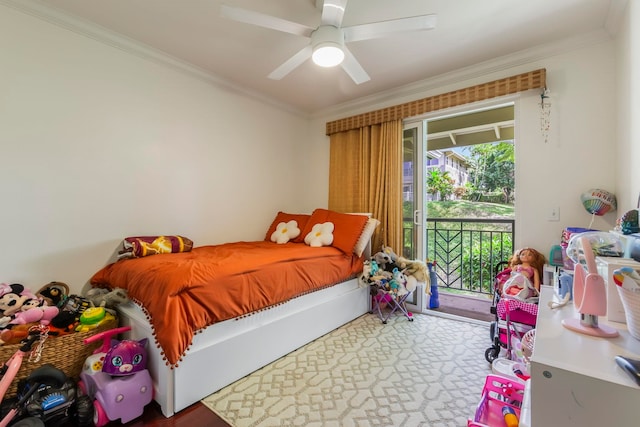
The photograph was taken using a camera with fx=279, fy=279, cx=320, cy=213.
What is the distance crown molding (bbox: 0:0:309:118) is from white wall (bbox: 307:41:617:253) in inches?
109

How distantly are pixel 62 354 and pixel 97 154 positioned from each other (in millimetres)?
1491

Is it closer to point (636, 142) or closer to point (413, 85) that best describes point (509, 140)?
point (413, 85)

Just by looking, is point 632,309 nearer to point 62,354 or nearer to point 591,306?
point 591,306

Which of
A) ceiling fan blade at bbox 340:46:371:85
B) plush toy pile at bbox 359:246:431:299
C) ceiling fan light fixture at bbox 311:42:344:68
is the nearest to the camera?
ceiling fan light fixture at bbox 311:42:344:68

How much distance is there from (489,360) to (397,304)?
1.02 meters

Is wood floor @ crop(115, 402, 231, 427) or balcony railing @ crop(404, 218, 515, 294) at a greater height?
balcony railing @ crop(404, 218, 515, 294)

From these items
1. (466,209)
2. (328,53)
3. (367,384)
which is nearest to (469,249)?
(466,209)

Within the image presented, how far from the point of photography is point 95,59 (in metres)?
2.28

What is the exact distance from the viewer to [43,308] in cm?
178

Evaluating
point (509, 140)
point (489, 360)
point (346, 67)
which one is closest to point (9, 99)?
point (346, 67)

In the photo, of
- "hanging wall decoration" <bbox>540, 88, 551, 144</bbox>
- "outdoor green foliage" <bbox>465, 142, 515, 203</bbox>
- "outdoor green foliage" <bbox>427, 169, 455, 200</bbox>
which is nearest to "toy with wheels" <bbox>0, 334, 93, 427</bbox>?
"hanging wall decoration" <bbox>540, 88, 551, 144</bbox>

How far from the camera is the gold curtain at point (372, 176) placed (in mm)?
3266

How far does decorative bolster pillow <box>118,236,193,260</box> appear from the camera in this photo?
223 cm

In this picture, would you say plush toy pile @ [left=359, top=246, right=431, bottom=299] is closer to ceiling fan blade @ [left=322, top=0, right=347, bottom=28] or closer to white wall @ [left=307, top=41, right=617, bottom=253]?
white wall @ [left=307, top=41, right=617, bottom=253]
